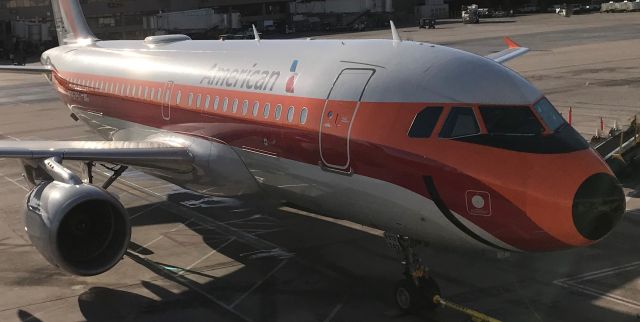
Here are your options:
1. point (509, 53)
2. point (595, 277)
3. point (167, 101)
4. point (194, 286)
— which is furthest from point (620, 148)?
point (194, 286)

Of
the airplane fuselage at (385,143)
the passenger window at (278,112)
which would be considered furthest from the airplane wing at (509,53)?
the passenger window at (278,112)

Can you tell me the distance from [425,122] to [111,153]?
25.6 ft

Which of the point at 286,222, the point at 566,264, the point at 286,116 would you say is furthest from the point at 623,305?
the point at 286,222

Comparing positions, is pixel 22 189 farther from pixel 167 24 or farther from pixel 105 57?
pixel 167 24

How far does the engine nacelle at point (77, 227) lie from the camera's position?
1167cm

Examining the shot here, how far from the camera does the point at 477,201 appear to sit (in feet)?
31.9

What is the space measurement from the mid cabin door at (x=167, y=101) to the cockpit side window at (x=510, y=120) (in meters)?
9.20

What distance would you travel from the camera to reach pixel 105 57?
2164cm

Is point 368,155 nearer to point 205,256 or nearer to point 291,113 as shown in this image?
point 291,113

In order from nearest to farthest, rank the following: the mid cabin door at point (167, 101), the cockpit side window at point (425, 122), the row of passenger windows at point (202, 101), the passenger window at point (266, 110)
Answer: the cockpit side window at point (425, 122) → the row of passenger windows at point (202, 101) → the passenger window at point (266, 110) → the mid cabin door at point (167, 101)

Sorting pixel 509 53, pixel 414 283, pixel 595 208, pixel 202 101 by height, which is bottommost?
pixel 414 283

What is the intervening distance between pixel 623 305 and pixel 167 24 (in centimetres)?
10520

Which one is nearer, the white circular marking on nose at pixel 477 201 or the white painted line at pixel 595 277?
the white circular marking on nose at pixel 477 201

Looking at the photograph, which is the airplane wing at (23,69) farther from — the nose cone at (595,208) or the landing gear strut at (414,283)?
the nose cone at (595,208)
